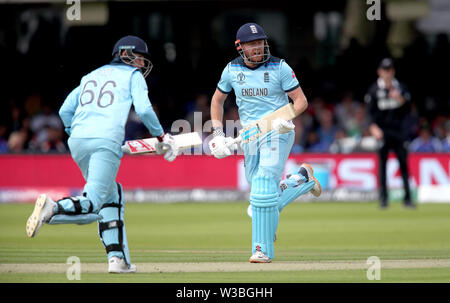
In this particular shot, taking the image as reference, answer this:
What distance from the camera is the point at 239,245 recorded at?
8695 mm

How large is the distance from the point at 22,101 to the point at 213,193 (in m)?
5.35

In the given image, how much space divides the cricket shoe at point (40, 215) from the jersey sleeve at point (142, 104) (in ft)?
2.99

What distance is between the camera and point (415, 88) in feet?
57.0

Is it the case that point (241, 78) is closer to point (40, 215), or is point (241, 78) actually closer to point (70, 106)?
point (70, 106)

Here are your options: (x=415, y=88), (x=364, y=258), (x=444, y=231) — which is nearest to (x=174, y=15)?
(x=415, y=88)

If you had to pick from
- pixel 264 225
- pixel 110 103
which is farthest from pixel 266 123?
pixel 110 103

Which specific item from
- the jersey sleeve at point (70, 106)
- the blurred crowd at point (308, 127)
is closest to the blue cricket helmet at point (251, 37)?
the jersey sleeve at point (70, 106)

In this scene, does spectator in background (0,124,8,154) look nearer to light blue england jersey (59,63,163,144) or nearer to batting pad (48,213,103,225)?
light blue england jersey (59,63,163,144)

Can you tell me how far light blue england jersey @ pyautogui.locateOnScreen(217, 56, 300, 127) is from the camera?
695cm

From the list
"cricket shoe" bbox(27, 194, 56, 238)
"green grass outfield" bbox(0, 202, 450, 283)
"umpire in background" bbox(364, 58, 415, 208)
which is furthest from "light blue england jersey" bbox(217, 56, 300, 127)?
"umpire in background" bbox(364, 58, 415, 208)

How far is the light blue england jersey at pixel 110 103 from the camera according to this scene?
629 cm

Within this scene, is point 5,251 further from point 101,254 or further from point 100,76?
point 100,76

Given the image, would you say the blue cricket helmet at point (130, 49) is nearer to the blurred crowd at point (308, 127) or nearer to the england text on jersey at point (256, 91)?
the england text on jersey at point (256, 91)

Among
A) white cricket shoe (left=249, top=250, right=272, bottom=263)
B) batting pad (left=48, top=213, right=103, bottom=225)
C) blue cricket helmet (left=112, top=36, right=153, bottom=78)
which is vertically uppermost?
blue cricket helmet (left=112, top=36, right=153, bottom=78)
